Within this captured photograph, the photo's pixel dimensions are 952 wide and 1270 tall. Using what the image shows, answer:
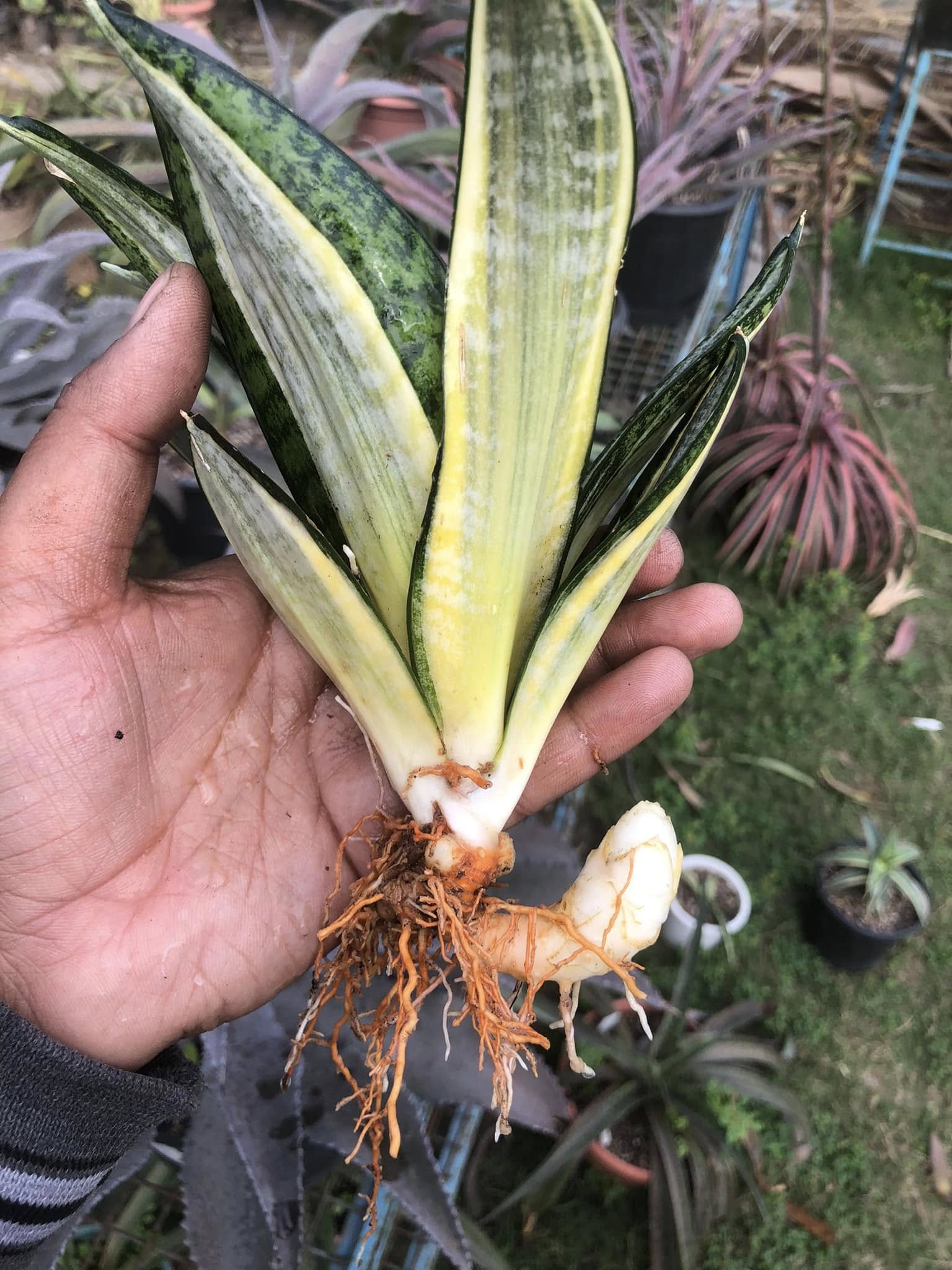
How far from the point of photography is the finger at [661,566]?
5.32 feet

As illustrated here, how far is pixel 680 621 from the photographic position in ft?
5.30

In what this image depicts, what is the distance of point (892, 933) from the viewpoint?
2406 mm

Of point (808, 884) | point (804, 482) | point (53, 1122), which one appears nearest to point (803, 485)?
point (804, 482)

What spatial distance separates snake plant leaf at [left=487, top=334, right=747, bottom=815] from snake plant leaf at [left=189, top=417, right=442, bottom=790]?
0.12 metres

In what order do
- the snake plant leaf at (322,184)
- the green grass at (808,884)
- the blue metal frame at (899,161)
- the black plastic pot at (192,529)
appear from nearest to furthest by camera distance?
the snake plant leaf at (322,184)
the green grass at (808,884)
the black plastic pot at (192,529)
the blue metal frame at (899,161)

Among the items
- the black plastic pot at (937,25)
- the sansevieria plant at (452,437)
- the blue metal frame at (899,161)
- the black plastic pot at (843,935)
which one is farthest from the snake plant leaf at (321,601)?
the black plastic pot at (937,25)

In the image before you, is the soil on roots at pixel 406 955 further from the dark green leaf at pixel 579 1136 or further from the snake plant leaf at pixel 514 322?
the dark green leaf at pixel 579 1136

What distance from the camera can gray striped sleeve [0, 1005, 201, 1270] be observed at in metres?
1.13

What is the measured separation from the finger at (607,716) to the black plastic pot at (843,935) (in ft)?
4.10

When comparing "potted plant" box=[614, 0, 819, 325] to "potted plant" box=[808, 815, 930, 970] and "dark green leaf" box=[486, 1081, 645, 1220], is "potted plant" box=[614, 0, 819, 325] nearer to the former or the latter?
"potted plant" box=[808, 815, 930, 970]

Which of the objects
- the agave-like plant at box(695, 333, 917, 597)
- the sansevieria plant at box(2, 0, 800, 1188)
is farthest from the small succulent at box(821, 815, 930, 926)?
the sansevieria plant at box(2, 0, 800, 1188)

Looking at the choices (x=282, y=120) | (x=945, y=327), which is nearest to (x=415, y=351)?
(x=282, y=120)

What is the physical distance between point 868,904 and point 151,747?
6.59 feet

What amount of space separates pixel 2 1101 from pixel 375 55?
3.74 metres
